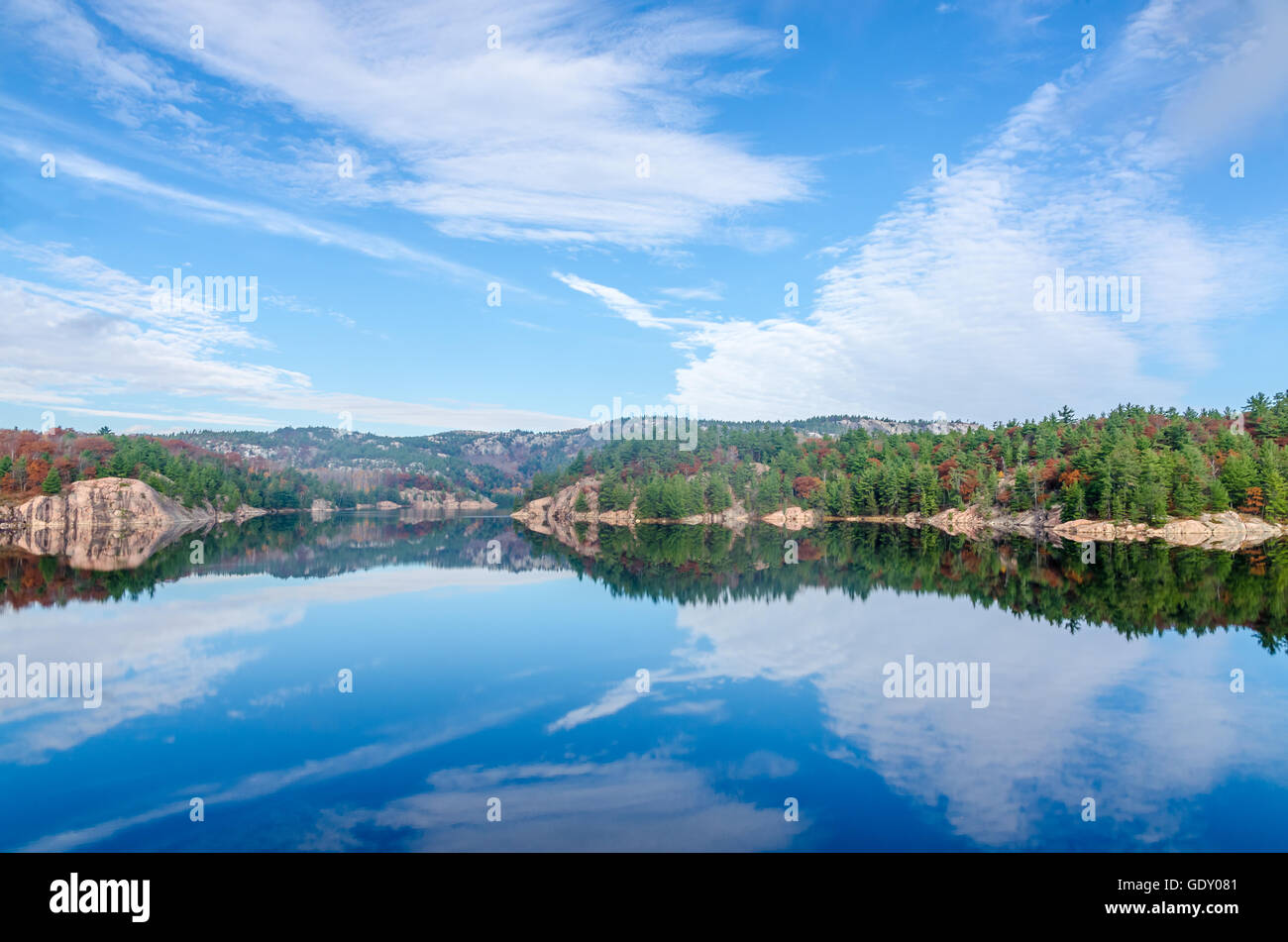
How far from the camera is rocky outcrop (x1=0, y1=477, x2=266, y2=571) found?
113m

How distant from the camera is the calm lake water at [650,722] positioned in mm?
15500

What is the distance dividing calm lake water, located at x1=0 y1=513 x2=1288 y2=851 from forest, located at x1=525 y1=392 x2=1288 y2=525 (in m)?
63.0

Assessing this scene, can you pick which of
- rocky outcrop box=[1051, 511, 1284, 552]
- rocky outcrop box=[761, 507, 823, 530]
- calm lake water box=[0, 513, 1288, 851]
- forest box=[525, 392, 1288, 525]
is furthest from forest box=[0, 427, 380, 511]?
rocky outcrop box=[1051, 511, 1284, 552]

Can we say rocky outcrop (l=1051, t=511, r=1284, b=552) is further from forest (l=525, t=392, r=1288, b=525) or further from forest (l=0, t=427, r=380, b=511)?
forest (l=0, t=427, r=380, b=511)

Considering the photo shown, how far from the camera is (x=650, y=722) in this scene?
2261cm

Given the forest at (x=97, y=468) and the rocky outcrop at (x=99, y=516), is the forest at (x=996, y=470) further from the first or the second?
the rocky outcrop at (x=99, y=516)

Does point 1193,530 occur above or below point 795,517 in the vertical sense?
below

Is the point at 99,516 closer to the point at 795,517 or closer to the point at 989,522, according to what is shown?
the point at 795,517

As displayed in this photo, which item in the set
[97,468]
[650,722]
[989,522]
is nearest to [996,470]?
[989,522]

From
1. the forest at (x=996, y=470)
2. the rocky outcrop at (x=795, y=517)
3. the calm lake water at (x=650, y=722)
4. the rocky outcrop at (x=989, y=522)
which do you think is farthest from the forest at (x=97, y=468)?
the rocky outcrop at (x=795, y=517)

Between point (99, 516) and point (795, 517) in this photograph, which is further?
point (795, 517)

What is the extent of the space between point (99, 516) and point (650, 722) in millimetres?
149927

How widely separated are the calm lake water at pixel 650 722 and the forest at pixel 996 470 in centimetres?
6305
